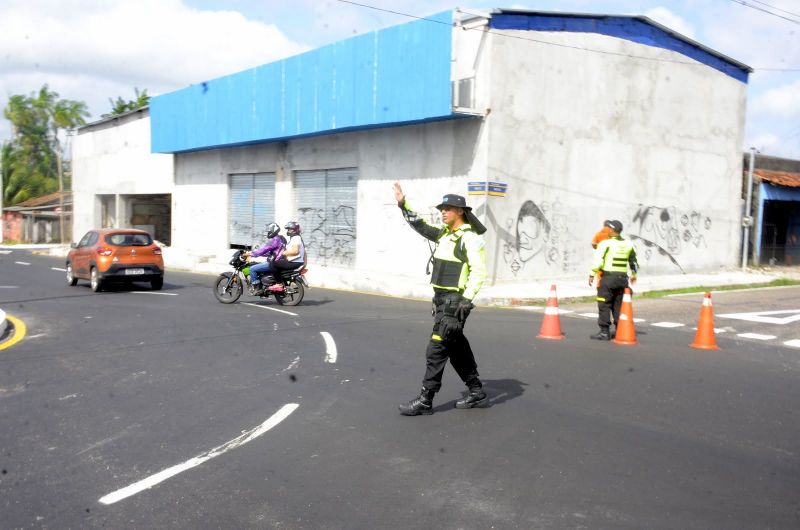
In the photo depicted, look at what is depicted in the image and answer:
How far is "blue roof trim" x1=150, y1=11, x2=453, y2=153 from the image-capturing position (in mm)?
20188

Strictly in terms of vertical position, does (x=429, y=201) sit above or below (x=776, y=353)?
above

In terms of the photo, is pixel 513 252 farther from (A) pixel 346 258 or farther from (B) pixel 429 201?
(A) pixel 346 258

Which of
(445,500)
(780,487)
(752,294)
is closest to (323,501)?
(445,500)

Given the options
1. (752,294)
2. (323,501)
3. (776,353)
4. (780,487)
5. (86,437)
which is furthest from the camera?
Result: (752,294)

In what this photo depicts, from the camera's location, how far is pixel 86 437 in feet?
19.5

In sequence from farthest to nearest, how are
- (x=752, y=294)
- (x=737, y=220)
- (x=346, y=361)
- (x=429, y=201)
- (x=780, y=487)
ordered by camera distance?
(x=737, y=220), (x=429, y=201), (x=752, y=294), (x=346, y=361), (x=780, y=487)

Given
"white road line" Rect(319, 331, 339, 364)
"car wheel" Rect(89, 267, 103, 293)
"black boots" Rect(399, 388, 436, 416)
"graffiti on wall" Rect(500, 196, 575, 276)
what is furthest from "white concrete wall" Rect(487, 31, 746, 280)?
"black boots" Rect(399, 388, 436, 416)

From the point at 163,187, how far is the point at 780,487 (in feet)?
117

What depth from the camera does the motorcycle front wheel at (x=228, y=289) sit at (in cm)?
1545

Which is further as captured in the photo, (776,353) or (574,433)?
(776,353)

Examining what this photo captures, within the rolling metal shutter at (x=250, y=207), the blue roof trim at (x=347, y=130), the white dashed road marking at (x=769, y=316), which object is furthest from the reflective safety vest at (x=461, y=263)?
the rolling metal shutter at (x=250, y=207)

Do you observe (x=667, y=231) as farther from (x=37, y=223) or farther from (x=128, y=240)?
(x=37, y=223)

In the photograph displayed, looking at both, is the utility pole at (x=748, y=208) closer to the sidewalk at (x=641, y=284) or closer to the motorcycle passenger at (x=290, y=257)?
the sidewalk at (x=641, y=284)

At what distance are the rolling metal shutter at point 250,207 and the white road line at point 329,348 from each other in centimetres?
1822
